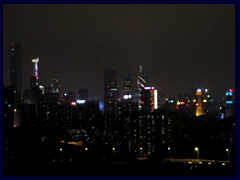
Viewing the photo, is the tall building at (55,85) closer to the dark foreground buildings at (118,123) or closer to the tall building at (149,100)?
the dark foreground buildings at (118,123)

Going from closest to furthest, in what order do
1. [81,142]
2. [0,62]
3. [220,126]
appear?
[0,62], [220,126], [81,142]

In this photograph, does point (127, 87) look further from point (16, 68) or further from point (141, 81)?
point (16, 68)

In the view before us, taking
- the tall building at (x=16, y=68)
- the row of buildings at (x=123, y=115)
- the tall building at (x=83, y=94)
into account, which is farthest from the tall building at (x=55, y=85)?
the tall building at (x=16, y=68)

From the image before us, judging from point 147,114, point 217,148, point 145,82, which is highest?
point 145,82

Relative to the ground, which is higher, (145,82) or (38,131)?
(145,82)

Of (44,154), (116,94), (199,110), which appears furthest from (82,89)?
(199,110)

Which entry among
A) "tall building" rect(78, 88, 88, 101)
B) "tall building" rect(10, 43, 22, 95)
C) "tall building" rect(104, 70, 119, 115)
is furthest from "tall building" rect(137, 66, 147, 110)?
"tall building" rect(10, 43, 22, 95)

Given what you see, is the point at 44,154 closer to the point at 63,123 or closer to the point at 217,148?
the point at 63,123

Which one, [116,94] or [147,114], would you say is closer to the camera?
[116,94]

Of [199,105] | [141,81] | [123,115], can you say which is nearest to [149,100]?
[141,81]

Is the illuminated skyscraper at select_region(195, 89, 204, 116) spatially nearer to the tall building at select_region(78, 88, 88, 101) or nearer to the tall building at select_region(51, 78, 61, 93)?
the tall building at select_region(78, 88, 88, 101)
